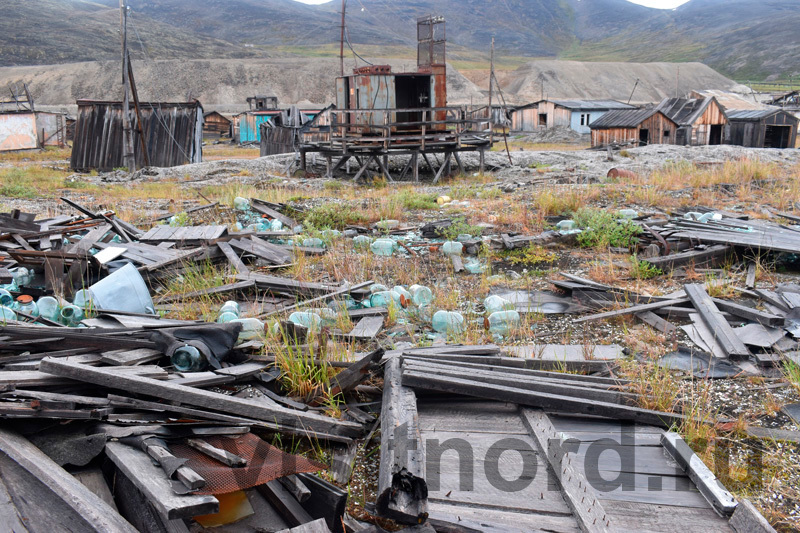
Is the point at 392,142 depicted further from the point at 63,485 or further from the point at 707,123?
the point at 707,123

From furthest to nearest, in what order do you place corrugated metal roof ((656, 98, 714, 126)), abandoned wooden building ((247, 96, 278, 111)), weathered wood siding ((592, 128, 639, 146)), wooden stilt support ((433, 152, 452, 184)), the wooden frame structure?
abandoned wooden building ((247, 96, 278, 111)) → weathered wood siding ((592, 128, 639, 146)) → corrugated metal roof ((656, 98, 714, 126)) → wooden stilt support ((433, 152, 452, 184)) → the wooden frame structure

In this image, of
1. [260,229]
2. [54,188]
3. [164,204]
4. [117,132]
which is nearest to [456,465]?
[260,229]

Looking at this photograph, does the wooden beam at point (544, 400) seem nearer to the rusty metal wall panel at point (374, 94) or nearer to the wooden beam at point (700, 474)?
the wooden beam at point (700, 474)

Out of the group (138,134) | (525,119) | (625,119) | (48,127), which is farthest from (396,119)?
(525,119)

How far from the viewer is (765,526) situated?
2.36 meters

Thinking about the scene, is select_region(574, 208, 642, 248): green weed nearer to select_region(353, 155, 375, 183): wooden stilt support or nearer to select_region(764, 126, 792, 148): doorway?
select_region(353, 155, 375, 183): wooden stilt support

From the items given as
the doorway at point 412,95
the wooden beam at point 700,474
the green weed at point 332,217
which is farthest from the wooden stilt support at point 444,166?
the wooden beam at point 700,474

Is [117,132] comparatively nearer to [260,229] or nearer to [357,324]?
[260,229]

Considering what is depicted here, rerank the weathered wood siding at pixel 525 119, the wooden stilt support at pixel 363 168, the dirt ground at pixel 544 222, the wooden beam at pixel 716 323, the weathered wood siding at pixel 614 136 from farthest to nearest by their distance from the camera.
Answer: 1. the weathered wood siding at pixel 525 119
2. the weathered wood siding at pixel 614 136
3. the wooden stilt support at pixel 363 168
4. the wooden beam at pixel 716 323
5. the dirt ground at pixel 544 222

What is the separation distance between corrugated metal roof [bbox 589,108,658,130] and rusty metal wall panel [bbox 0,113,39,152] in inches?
1388

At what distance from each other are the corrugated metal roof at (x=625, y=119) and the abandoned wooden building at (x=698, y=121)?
32.3 inches

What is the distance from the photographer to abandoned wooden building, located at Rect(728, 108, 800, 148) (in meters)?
32.2

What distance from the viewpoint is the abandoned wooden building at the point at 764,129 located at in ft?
106

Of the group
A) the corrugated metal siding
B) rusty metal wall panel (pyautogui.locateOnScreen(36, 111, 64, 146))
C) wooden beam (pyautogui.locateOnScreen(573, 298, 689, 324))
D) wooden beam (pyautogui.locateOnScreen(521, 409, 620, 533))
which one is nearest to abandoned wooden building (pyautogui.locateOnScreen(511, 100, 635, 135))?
the corrugated metal siding
